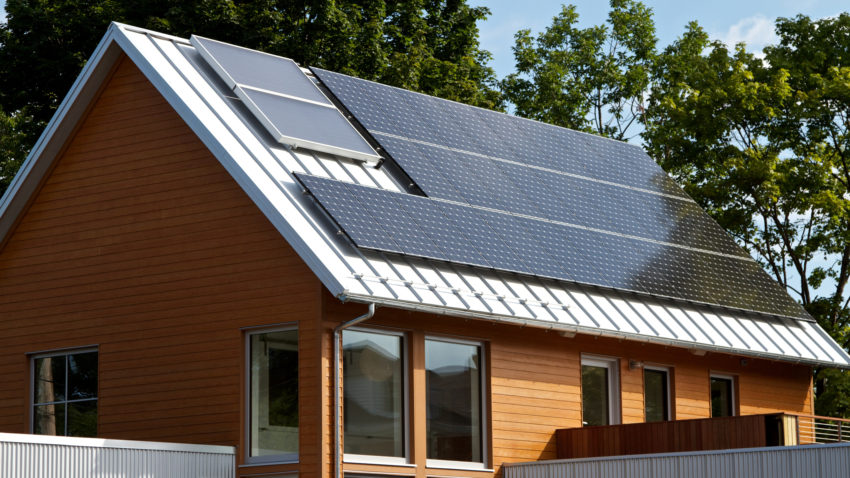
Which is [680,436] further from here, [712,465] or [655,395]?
[655,395]

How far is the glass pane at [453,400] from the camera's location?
18844 millimetres

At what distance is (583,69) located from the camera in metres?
45.8

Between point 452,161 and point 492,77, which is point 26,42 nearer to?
point 492,77

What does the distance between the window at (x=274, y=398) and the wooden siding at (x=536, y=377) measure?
0.73 meters

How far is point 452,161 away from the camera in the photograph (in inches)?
881

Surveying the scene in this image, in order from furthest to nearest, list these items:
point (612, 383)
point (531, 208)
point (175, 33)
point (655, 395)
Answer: point (175, 33) < point (655, 395) < point (531, 208) < point (612, 383)

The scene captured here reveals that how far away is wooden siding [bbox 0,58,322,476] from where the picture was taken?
713 inches

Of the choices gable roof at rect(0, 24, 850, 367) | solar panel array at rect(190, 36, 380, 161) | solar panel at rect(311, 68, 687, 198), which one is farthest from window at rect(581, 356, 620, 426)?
solar panel array at rect(190, 36, 380, 161)

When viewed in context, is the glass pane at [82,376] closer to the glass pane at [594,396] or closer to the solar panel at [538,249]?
the solar panel at [538,249]

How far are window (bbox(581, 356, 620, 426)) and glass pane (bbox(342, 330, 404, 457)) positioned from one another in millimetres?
4329

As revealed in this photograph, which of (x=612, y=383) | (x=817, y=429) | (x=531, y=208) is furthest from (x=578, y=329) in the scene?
(x=817, y=429)

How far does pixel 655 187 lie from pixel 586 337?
6.98 m

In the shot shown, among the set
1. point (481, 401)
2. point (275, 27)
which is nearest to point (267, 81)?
point (481, 401)

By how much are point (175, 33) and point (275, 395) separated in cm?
1949
